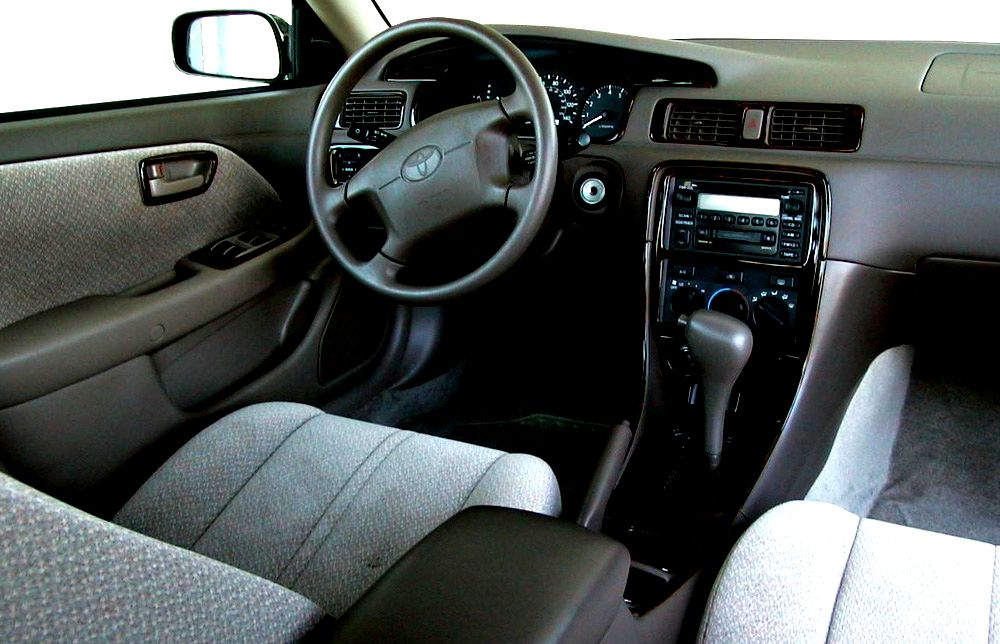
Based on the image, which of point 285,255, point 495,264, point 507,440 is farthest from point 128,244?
point 507,440

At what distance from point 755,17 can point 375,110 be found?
88cm

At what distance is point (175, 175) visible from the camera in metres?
1.75

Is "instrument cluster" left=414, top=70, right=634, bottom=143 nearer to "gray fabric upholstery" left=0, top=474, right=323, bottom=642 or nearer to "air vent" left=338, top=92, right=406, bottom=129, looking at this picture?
"air vent" left=338, top=92, right=406, bottom=129

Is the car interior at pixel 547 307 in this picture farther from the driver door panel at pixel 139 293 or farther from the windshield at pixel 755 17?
the windshield at pixel 755 17

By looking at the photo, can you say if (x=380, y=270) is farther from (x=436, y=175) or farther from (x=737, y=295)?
(x=737, y=295)

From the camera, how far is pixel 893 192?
5.19ft

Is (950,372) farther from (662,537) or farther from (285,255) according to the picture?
(285,255)

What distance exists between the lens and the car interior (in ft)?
3.77

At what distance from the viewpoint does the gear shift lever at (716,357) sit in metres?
1.50

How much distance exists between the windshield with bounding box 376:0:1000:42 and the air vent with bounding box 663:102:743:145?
0.59 feet

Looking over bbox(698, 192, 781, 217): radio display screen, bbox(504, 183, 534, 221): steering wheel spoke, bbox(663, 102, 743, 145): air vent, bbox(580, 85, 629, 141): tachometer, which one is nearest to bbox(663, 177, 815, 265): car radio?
bbox(698, 192, 781, 217): radio display screen

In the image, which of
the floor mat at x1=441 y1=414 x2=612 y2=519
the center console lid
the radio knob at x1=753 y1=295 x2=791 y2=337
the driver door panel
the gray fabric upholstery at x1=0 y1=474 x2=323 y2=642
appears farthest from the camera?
the floor mat at x1=441 y1=414 x2=612 y2=519

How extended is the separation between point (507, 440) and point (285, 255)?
2.44 ft

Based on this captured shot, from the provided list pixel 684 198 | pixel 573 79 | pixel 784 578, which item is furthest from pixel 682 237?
pixel 784 578
